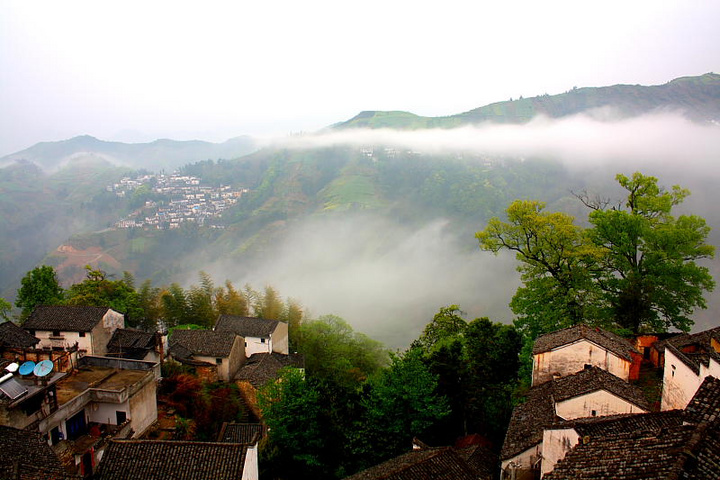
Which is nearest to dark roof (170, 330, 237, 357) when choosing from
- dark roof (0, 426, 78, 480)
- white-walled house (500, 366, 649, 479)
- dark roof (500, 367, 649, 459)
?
dark roof (0, 426, 78, 480)

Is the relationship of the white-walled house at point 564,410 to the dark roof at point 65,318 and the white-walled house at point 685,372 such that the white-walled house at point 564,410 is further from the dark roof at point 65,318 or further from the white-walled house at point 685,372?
the dark roof at point 65,318

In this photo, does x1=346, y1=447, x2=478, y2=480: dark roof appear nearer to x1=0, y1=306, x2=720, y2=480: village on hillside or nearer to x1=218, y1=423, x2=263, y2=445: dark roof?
x1=0, y1=306, x2=720, y2=480: village on hillside

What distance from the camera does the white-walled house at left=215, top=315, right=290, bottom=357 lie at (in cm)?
3809

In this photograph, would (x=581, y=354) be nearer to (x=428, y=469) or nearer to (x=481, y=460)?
(x=481, y=460)

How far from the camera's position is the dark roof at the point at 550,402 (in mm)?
16625

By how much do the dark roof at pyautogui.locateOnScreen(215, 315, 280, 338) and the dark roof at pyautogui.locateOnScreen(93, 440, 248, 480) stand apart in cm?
2290

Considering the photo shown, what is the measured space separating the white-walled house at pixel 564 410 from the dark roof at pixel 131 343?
2096 centimetres

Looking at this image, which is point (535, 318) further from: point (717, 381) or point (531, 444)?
point (717, 381)

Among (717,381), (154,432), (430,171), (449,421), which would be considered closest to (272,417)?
(154,432)

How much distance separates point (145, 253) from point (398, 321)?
81842mm

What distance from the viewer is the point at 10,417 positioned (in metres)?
15.8

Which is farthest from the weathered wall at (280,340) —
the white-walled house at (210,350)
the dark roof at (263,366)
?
the white-walled house at (210,350)

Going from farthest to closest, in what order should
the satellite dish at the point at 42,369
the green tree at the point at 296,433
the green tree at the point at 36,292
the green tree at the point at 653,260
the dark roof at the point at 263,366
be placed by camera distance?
1. the green tree at the point at 36,292
2. the dark roof at the point at 263,366
3. the green tree at the point at 653,260
4. the green tree at the point at 296,433
5. the satellite dish at the point at 42,369

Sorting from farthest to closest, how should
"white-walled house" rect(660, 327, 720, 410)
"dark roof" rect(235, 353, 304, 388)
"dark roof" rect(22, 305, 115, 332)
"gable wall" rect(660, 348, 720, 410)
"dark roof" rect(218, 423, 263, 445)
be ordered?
1. "dark roof" rect(235, 353, 304, 388)
2. "dark roof" rect(22, 305, 115, 332)
3. "dark roof" rect(218, 423, 263, 445)
4. "gable wall" rect(660, 348, 720, 410)
5. "white-walled house" rect(660, 327, 720, 410)
